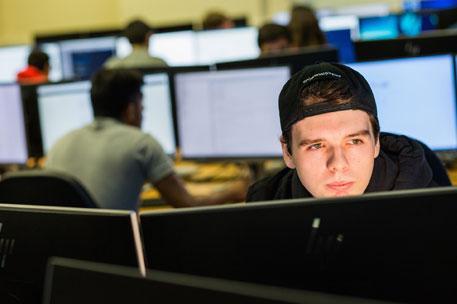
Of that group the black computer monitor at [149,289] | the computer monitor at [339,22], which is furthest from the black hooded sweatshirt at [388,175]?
the computer monitor at [339,22]

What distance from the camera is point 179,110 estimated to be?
12.6 ft

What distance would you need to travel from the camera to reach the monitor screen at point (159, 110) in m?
3.88

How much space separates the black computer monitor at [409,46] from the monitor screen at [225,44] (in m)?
2.34

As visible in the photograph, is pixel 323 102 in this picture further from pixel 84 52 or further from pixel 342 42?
pixel 84 52

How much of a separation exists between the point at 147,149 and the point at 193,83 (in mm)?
807

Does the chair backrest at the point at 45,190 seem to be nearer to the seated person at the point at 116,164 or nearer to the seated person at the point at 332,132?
the seated person at the point at 116,164

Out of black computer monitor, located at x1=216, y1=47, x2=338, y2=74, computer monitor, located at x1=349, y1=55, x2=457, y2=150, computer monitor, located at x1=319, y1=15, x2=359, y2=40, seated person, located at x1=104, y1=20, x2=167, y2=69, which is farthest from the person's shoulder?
computer monitor, located at x1=319, y1=15, x2=359, y2=40

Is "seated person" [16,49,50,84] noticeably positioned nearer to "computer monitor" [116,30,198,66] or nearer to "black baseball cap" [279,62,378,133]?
"computer monitor" [116,30,198,66]

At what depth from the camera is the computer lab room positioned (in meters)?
1.05

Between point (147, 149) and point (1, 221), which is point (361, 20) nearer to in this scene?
point (147, 149)

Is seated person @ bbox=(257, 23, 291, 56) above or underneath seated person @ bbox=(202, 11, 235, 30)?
underneath

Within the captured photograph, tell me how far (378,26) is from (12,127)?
3.19 meters

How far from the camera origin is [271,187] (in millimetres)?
1912

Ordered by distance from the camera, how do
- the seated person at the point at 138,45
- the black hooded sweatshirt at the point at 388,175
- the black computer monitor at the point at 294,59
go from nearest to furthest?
the black hooded sweatshirt at the point at 388,175, the black computer monitor at the point at 294,59, the seated person at the point at 138,45
